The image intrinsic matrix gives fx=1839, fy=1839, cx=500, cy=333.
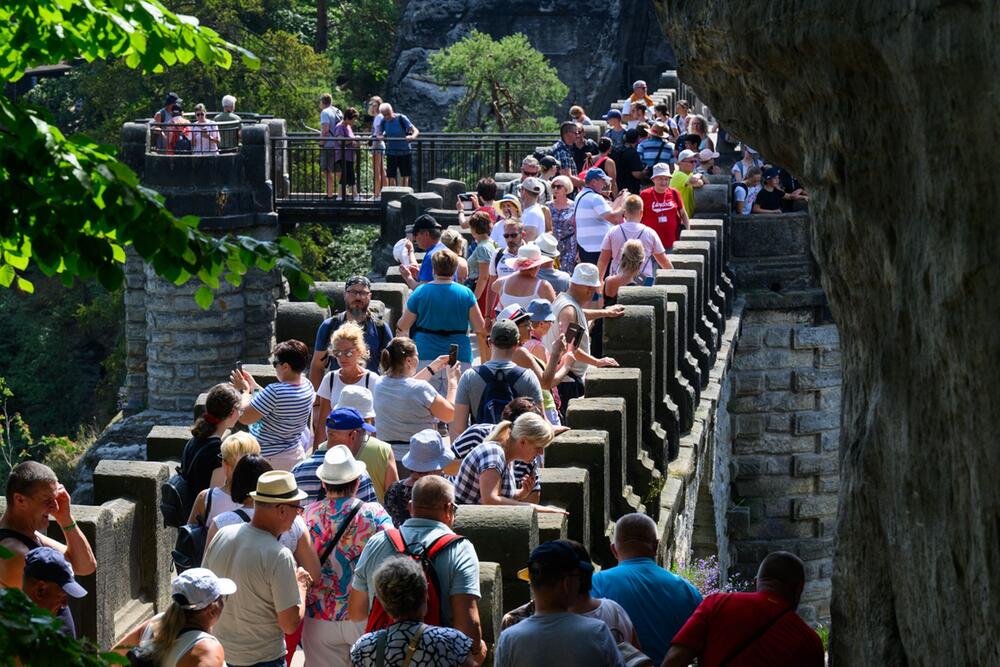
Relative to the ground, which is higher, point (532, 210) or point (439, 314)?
point (532, 210)

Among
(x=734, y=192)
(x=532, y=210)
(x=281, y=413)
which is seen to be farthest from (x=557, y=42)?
(x=281, y=413)

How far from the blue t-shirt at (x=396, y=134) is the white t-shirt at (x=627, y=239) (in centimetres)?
1487

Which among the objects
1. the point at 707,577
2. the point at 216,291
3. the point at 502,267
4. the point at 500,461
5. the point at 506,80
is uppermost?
the point at 506,80

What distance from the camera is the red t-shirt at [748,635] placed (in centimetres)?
655

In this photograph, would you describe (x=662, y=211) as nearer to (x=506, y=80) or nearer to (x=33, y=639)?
(x=33, y=639)

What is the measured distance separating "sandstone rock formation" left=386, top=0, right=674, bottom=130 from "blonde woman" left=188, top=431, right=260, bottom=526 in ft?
131

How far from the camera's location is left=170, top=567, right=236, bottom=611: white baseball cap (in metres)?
6.47

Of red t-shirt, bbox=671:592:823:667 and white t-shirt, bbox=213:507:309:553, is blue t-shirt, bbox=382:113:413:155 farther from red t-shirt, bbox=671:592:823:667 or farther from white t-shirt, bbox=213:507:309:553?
red t-shirt, bbox=671:592:823:667

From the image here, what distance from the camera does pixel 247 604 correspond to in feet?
Result: 23.9

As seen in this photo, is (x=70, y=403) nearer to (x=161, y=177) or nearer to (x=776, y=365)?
(x=161, y=177)

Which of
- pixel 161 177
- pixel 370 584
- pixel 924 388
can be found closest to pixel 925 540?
pixel 924 388

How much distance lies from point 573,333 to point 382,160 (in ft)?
67.6

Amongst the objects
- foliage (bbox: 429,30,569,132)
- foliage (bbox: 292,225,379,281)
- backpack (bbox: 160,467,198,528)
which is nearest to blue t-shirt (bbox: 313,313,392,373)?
backpack (bbox: 160,467,198,528)

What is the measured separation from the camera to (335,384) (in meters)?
10.5
